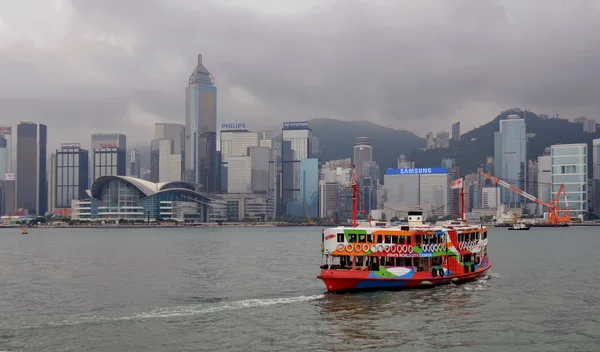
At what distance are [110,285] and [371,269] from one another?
85.8 feet

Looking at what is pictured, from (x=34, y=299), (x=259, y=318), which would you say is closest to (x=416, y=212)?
(x=259, y=318)

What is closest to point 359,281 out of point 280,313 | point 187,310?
point 280,313

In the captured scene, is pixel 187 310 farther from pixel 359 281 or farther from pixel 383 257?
pixel 383 257

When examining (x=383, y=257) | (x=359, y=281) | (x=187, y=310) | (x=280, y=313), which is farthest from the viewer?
(x=383, y=257)

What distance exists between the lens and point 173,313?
49.9m

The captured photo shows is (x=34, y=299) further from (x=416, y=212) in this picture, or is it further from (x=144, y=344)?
(x=416, y=212)

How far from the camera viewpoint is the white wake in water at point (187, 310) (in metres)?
47.5

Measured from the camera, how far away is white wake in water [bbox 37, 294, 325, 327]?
47.5m

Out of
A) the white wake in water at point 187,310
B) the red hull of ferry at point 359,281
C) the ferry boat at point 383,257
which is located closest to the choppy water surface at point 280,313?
the white wake in water at point 187,310

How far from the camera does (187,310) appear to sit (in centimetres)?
5106

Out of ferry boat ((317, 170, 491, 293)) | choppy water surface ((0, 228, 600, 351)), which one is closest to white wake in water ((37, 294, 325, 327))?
choppy water surface ((0, 228, 600, 351))

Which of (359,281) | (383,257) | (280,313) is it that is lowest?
(280,313)

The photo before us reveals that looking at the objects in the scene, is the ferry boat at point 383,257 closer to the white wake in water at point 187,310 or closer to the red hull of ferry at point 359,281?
the red hull of ferry at point 359,281

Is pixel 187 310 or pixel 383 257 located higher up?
pixel 383 257
